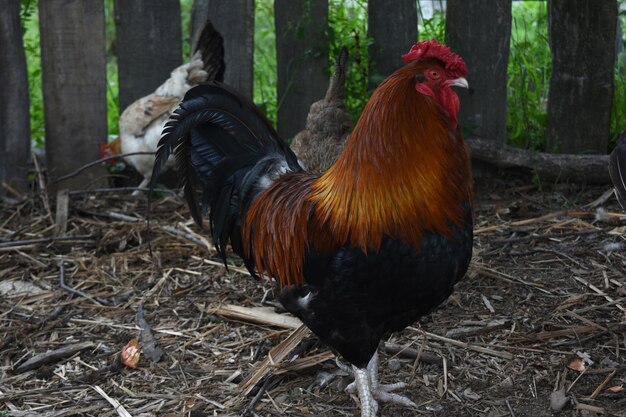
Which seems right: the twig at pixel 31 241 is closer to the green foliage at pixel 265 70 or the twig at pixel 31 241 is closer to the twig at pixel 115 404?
the twig at pixel 115 404

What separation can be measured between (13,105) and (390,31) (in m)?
2.71

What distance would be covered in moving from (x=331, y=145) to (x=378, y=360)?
157cm

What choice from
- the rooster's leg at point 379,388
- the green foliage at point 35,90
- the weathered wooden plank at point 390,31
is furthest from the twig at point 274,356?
the green foliage at point 35,90

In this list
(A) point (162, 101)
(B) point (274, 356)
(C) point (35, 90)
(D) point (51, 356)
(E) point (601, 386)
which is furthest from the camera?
(C) point (35, 90)

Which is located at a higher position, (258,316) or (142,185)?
(142,185)

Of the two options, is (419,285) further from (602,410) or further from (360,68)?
(360,68)

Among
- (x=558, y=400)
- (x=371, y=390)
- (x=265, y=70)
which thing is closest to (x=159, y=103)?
(x=265, y=70)

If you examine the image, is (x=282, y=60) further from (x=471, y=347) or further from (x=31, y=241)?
(x=471, y=347)

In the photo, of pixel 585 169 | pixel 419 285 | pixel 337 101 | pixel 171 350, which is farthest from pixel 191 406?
pixel 585 169

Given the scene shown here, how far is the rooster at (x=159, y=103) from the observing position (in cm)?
560

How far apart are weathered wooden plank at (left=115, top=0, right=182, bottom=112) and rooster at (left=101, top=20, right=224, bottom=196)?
0.35ft

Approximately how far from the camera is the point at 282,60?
5.70 meters

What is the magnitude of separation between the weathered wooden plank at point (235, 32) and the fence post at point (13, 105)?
1285 millimetres

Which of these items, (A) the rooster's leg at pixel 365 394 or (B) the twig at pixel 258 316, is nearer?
(A) the rooster's leg at pixel 365 394
